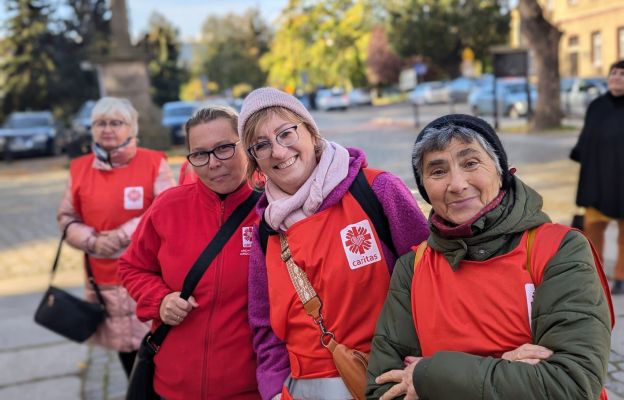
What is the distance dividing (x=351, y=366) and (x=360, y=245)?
0.38 m

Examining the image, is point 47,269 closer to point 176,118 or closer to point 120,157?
point 120,157

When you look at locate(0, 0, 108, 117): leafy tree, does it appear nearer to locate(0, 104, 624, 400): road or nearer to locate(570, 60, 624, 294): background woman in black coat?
locate(0, 104, 624, 400): road

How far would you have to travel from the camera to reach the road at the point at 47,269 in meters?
4.60

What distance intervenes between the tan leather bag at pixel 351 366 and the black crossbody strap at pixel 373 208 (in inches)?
14.0

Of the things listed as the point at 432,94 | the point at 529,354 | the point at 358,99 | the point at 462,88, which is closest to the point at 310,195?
the point at 529,354

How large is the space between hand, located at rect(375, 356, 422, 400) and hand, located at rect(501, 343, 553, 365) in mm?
259

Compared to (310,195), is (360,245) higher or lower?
lower

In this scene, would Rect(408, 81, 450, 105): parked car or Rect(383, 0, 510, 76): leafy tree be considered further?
Rect(383, 0, 510, 76): leafy tree

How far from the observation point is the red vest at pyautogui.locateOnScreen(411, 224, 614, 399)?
1701 millimetres

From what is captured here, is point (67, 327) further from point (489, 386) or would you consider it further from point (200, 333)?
Result: point (489, 386)

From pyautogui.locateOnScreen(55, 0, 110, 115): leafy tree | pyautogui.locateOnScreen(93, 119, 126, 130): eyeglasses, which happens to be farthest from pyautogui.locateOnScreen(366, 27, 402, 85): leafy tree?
pyautogui.locateOnScreen(93, 119, 126, 130): eyeglasses

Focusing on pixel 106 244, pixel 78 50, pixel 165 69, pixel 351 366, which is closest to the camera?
pixel 351 366

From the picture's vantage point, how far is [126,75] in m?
17.1

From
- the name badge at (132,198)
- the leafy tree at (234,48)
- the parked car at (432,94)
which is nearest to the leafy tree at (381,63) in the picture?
the leafy tree at (234,48)
